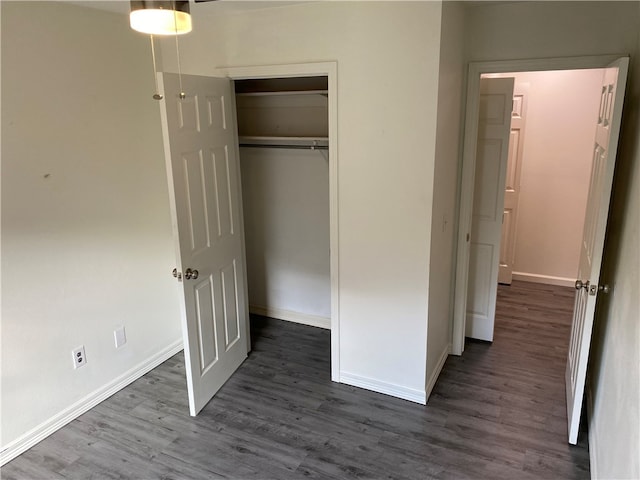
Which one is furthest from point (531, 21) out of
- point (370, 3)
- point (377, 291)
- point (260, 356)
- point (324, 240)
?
point (260, 356)

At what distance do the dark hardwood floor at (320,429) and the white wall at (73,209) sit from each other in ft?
0.93

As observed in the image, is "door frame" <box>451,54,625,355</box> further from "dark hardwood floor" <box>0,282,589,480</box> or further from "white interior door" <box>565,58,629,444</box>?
"dark hardwood floor" <box>0,282,589,480</box>

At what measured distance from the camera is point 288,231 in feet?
12.8

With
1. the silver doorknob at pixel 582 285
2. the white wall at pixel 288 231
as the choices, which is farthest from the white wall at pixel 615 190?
the white wall at pixel 288 231

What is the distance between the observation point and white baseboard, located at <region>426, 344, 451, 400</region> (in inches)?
115

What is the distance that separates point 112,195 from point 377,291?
1733 millimetres

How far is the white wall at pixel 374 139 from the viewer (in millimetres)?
2418

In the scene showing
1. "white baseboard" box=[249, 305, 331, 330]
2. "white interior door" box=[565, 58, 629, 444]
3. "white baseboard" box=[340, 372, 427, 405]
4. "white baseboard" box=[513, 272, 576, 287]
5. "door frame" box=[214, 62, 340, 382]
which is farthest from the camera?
"white baseboard" box=[513, 272, 576, 287]

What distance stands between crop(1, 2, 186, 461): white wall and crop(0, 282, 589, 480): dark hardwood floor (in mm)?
283

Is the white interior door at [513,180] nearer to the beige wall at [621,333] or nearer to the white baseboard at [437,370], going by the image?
the white baseboard at [437,370]

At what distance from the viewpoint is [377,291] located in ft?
9.29

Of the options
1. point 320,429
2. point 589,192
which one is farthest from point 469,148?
point 320,429

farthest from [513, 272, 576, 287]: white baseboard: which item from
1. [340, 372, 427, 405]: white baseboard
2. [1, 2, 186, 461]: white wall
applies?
[1, 2, 186, 461]: white wall

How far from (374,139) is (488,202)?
1291 mm
